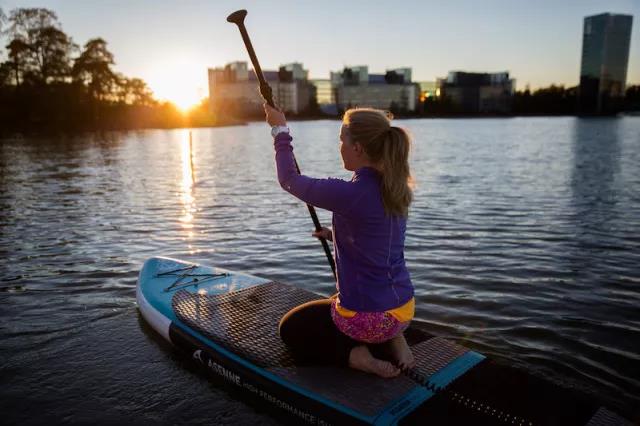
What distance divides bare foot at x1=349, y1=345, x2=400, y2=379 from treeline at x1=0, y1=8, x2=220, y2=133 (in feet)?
264

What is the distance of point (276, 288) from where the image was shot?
241 inches

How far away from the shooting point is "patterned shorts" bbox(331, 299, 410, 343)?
3527 millimetres

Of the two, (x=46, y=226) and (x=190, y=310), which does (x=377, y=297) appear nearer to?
(x=190, y=310)

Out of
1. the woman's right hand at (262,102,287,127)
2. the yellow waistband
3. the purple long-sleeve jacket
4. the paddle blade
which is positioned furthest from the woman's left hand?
the yellow waistband

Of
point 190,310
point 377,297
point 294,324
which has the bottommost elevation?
point 190,310

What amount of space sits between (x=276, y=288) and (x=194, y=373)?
1.46 m

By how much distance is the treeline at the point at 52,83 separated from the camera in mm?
72688

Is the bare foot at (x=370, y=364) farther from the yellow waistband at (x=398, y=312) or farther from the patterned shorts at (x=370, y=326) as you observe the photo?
the yellow waistband at (x=398, y=312)

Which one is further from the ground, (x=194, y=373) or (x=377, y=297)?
(x=377, y=297)

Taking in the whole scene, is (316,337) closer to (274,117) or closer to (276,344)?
(276,344)

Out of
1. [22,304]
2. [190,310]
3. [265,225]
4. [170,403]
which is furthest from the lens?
[265,225]

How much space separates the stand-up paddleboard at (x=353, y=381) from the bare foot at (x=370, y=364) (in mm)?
81

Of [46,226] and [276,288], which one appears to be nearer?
[276,288]

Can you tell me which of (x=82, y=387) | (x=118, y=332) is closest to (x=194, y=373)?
(x=82, y=387)
